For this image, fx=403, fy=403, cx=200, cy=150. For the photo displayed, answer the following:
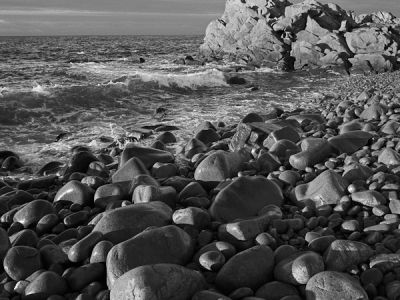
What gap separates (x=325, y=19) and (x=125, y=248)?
3535cm

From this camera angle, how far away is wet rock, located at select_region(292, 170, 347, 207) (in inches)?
197

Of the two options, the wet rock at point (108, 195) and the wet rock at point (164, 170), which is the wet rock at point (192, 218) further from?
the wet rock at point (164, 170)

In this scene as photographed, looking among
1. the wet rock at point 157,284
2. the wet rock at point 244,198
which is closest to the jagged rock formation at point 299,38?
the wet rock at point 244,198

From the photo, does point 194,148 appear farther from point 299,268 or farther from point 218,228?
point 299,268

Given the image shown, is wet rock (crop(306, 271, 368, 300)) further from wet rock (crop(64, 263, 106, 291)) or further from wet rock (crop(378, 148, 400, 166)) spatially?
wet rock (crop(378, 148, 400, 166))

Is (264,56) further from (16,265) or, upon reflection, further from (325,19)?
(16,265)

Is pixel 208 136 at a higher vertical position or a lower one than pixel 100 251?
lower

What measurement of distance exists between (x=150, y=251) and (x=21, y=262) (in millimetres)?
1317

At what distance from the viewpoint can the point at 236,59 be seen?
3844cm

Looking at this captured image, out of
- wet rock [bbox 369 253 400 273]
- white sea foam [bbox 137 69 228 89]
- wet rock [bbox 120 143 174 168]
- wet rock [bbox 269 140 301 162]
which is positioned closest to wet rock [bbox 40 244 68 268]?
wet rock [bbox 369 253 400 273]

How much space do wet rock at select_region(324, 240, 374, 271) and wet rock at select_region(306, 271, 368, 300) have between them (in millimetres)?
302

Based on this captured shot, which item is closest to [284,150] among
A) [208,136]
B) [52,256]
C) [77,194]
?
[208,136]

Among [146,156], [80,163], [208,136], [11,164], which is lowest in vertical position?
[11,164]

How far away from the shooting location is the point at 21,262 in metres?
3.94
